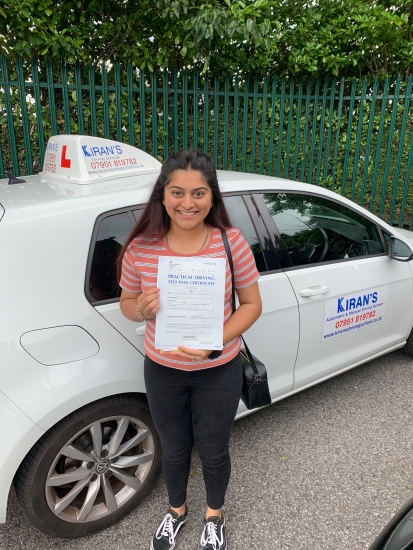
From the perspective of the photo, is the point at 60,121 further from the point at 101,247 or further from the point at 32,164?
the point at 101,247

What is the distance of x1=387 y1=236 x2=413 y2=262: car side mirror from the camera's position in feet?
9.51

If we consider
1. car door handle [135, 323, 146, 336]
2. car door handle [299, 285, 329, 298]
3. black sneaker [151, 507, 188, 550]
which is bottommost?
black sneaker [151, 507, 188, 550]

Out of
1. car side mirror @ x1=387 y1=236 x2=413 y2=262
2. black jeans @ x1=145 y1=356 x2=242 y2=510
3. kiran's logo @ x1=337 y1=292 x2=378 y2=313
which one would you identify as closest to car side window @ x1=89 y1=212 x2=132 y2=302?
black jeans @ x1=145 y1=356 x2=242 y2=510

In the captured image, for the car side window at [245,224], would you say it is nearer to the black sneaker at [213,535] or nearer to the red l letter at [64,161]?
the red l letter at [64,161]

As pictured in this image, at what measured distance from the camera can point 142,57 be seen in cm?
482

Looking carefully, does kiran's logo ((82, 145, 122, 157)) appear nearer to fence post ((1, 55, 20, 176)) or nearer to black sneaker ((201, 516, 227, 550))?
black sneaker ((201, 516, 227, 550))

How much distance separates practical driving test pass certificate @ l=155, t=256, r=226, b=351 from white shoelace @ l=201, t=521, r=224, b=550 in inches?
39.4

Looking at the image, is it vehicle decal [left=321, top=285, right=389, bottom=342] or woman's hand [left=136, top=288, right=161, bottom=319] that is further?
vehicle decal [left=321, top=285, right=389, bottom=342]

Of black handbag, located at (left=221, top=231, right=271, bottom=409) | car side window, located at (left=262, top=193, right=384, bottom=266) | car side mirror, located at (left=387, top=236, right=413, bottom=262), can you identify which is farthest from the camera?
car side mirror, located at (left=387, top=236, right=413, bottom=262)

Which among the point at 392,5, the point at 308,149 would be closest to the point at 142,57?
the point at 308,149

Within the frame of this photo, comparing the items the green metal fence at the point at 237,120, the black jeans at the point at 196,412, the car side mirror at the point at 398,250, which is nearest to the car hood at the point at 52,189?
the black jeans at the point at 196,412

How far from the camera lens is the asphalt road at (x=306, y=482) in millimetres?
2008

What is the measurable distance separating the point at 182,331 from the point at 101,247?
2.11 ft

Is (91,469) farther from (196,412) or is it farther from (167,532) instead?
(196,412)
